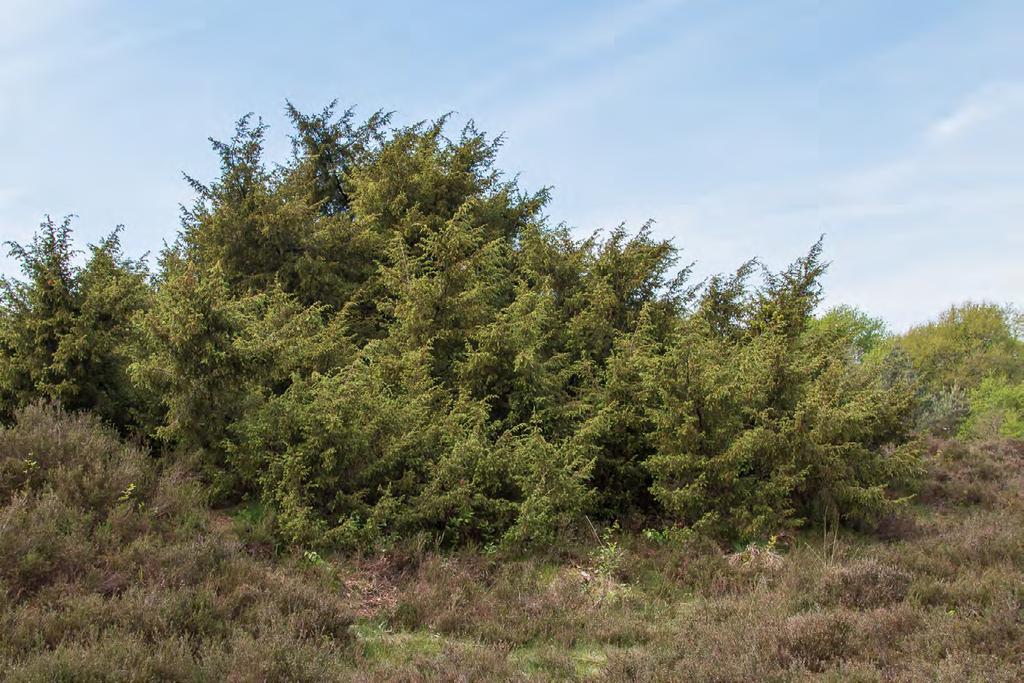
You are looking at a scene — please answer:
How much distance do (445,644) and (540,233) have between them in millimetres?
9942

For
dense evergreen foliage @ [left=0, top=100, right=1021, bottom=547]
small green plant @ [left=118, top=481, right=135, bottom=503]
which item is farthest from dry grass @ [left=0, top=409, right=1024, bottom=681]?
dense evergreen foliage @ [left=0, top=100, right=1021, bottom=547]

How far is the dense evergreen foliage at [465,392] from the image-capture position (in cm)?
838

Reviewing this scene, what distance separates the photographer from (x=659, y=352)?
512 inches

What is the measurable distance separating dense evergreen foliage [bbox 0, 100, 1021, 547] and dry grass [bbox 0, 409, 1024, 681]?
0.65 metres

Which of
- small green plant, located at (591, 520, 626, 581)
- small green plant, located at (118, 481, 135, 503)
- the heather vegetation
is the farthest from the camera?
small green plant, located at (591, 520, 626, 581)

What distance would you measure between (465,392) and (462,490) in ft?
5.82

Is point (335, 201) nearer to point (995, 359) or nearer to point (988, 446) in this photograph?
point (988, 446)

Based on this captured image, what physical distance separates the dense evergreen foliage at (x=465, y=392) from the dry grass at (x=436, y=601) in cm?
65

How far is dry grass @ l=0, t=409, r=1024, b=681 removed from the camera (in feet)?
16.3

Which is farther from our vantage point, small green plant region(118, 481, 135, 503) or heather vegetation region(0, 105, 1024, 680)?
small green plant region(118, 481, 135, 503)

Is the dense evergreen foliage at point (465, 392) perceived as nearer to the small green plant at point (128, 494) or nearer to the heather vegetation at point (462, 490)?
the heather vegetation at point (462, 490)

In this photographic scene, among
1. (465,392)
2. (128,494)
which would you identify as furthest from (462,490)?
(128,494)

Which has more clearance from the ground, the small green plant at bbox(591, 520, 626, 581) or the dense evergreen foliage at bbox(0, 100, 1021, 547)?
the dense evergreen foliage at bbox(0, 100, 1021, 547)

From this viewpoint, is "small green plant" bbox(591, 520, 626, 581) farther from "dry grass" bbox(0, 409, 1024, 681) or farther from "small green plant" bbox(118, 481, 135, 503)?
"small green plant" bbox(118, 481, 135, 503)
